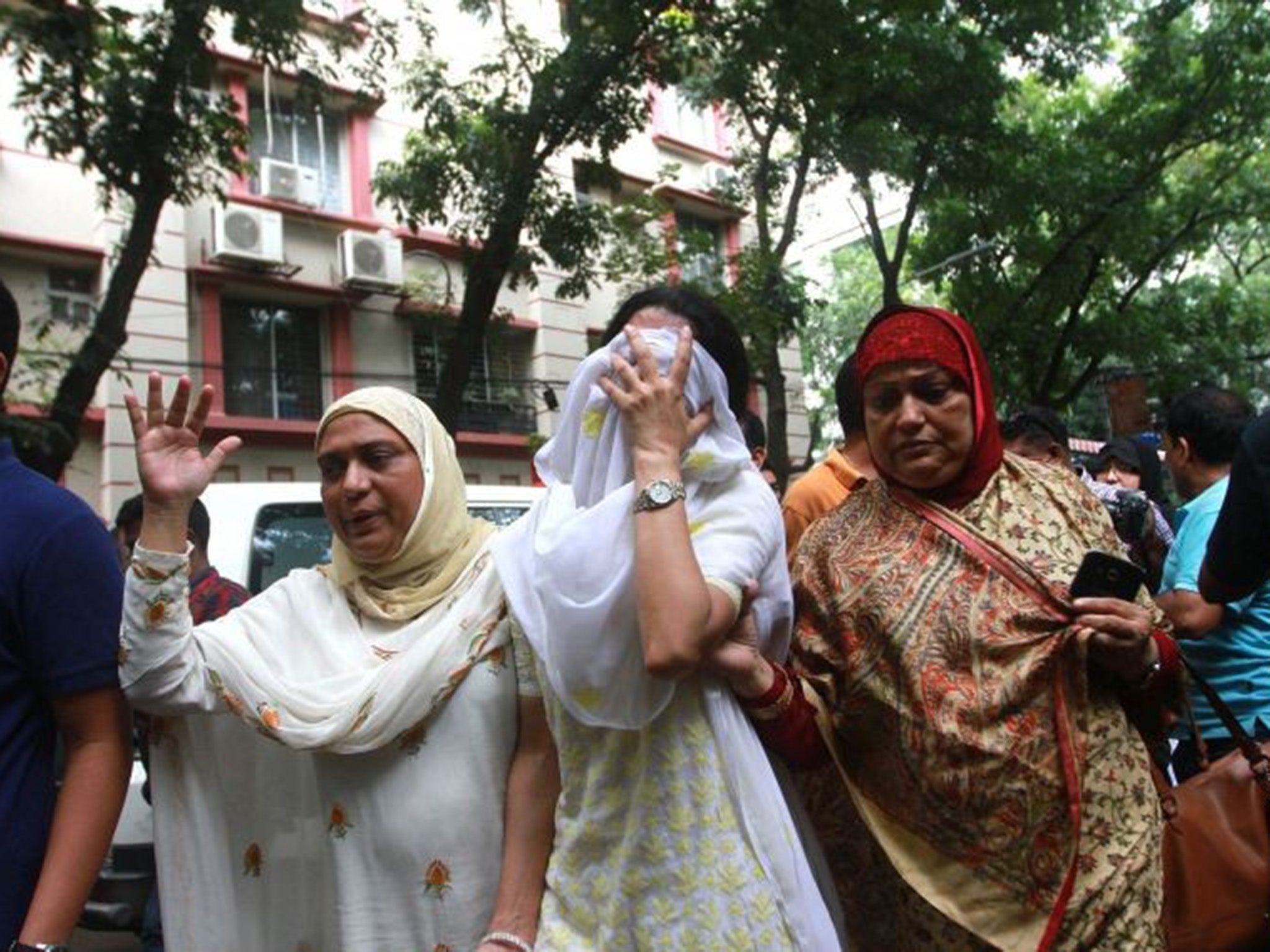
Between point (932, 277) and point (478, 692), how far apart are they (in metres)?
12.7

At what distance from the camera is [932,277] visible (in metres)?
13.5

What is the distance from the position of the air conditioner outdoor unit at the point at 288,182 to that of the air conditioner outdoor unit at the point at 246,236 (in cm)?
29

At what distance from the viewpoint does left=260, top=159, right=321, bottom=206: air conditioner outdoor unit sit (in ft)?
39.3

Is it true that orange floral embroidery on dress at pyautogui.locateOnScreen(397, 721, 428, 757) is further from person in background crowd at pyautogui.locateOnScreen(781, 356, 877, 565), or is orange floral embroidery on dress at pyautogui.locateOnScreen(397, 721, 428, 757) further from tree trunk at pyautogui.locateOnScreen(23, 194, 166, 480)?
tree trunk at pyautogui.locateOnScreen(23, 194, 166, 480)

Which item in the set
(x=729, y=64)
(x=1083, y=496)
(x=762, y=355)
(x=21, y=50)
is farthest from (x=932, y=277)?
(x=1083, y=496)

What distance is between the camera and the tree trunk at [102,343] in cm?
590

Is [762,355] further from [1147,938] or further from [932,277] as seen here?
[1147,938]

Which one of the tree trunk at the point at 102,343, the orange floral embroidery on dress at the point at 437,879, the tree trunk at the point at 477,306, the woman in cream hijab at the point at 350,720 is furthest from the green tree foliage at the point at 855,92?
the orange floral embroidery on dress at the point at 437,879

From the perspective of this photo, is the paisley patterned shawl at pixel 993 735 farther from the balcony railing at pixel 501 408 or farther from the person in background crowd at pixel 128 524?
the balcony railing at pixel 501 408

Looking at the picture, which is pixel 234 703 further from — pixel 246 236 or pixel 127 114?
pixel 246 236

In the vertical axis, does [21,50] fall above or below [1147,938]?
above

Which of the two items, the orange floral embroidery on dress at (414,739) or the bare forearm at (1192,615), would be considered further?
the bare forearm at (1192,615)

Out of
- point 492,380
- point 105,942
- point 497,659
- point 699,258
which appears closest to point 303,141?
point 492,380

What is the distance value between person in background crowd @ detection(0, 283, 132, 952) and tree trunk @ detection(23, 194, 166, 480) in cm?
465
